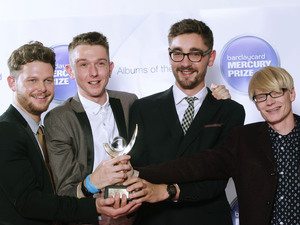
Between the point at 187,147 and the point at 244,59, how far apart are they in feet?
4.25

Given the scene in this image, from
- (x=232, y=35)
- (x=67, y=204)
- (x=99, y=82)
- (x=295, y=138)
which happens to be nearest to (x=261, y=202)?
(x=295, y=138)

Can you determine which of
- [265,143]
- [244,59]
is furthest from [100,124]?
[244,59]

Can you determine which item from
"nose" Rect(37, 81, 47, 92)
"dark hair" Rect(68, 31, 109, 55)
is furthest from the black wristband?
"dark hair" Rect(68, 31, 109, 55)

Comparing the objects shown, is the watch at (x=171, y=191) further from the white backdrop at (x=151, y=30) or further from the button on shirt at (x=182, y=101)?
the white backdrop at (x=151, y=30)

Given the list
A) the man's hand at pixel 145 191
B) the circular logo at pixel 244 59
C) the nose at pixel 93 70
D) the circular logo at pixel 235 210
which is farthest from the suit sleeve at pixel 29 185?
the circular logo at pixel 244 59

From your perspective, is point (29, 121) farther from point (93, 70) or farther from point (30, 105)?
point (93, 70)

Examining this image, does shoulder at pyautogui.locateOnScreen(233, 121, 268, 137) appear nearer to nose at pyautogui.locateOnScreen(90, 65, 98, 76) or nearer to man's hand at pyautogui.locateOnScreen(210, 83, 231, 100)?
man's hand at pyautogui.locateOnScreen(210, 83, 231, 100)

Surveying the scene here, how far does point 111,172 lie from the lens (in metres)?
2.02

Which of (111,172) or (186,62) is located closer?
(111,172)

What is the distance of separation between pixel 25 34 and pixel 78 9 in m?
0.49

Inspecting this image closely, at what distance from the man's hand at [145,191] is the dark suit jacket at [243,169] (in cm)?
4

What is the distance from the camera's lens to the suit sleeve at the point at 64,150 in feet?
7.03

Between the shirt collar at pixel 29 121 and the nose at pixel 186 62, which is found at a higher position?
the nose at pixel 186 62

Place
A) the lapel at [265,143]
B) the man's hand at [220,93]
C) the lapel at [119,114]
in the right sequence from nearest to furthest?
1. the lapel at [265,143]
2. the lapel at [119,114]
3. the man's hand at [220,93]
